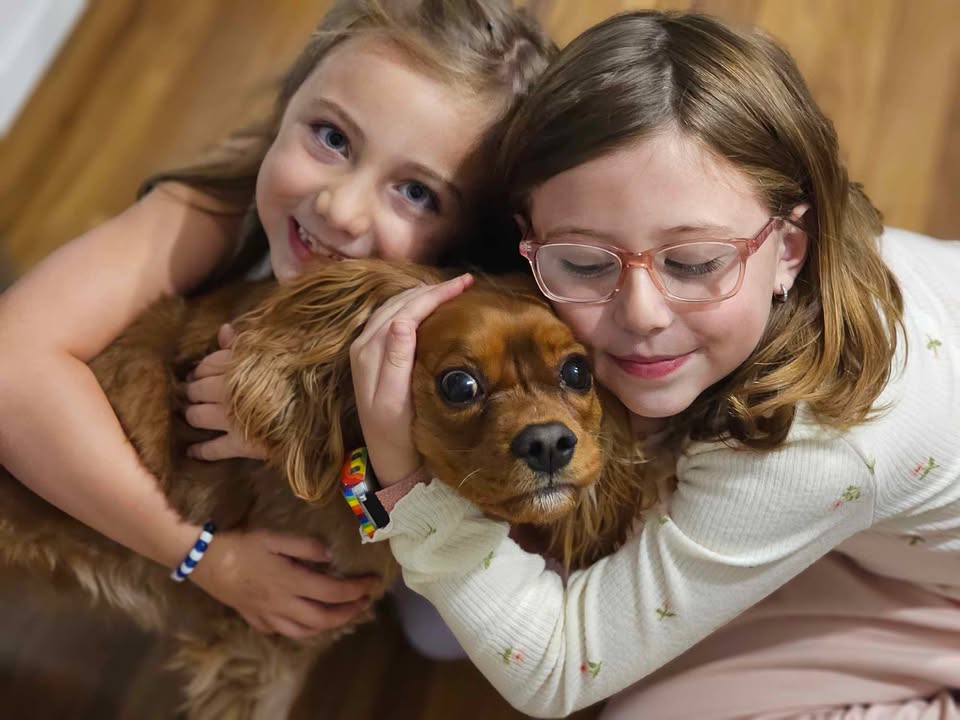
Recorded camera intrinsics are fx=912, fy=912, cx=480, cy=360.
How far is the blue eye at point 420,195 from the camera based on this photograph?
1.66m

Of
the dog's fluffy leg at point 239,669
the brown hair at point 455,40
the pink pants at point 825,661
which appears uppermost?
the brown hair at point 455,40

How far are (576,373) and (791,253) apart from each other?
432mm

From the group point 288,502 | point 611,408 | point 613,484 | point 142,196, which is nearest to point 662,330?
point 611,408

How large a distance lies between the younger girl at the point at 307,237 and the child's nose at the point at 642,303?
42cm

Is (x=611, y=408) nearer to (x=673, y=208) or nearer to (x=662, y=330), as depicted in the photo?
(x=662, y=330)

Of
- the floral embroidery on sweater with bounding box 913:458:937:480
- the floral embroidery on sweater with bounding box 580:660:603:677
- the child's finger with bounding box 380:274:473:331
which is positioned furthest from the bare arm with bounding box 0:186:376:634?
the floral embroidery on sweater with bounding box 913:458:937:480

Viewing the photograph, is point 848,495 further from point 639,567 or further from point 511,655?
point 511,655

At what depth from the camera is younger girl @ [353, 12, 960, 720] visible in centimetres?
137

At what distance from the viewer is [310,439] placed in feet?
5.00

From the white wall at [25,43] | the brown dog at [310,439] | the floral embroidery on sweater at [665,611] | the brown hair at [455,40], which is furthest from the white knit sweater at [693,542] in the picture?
the white wall at [25,43]

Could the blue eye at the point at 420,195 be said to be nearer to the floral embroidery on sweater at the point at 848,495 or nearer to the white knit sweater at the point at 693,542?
the white knit sweater at the point at 693,542

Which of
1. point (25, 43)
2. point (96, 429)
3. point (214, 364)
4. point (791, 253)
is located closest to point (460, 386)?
point (214, 364)

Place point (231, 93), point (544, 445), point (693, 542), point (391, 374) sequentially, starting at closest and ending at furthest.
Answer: point (544, 445)
point (391, 374)
point (693, 542)
point (231, 93)

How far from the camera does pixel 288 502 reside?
170cm
